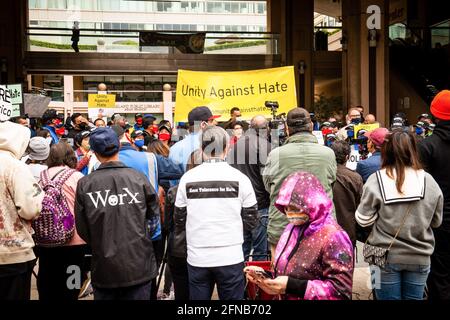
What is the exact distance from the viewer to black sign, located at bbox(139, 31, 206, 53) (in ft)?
78.2

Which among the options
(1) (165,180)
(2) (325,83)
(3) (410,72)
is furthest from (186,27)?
(1) (165,180)

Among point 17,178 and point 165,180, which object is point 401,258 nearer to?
point 165,180

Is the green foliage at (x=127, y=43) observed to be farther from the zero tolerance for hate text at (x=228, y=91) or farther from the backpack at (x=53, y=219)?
the backpack at (x=53, y=219)

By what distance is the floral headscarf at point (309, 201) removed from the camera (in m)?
2.90

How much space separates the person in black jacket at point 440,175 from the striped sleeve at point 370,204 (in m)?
0.88

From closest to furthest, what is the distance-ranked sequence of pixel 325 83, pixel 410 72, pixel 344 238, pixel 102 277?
pixel 344 238 → pixel 102 277 → pixel 410 72 → pixel 325 83

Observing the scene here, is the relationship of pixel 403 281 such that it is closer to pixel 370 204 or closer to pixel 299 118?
pixel 370 204

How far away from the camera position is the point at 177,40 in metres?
24.2

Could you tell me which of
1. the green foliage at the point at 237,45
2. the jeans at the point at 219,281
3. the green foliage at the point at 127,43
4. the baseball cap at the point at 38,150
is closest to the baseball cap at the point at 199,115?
the baseball cap at the point at 38,150

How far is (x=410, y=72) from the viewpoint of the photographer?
2319cm

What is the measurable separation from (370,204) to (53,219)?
2824 millimetres

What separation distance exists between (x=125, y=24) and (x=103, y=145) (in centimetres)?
7074

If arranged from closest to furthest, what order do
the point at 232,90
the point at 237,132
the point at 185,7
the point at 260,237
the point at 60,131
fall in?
the point at 260,237, the point at 237,132, the point at 60,131, the point at 232,90, the point at 185,7

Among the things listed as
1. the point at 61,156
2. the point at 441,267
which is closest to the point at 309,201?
the point at 441,267
